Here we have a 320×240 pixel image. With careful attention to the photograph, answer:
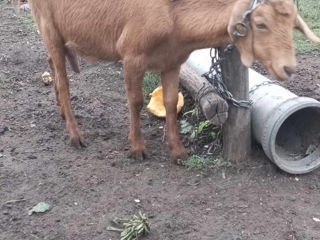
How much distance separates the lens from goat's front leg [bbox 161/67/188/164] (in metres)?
4.46

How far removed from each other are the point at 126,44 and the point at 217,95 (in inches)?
34.7

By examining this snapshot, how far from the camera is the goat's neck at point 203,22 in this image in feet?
12.2

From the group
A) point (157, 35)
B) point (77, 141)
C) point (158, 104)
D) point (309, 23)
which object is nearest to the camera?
point (157, 35)

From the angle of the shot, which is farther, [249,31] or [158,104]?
[158,104]

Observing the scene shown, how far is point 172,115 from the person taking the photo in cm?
458

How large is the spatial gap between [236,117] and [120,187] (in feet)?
3.80

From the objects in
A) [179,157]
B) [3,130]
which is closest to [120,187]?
[179,157]

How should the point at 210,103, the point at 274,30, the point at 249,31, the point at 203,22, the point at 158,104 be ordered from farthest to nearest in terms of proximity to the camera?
1. the point at 158,104
2. the point at 210,103
3. the point at 203,22
4. the point at 249,31
5. the point at 274,30

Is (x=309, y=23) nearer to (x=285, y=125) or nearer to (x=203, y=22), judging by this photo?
(x=285, y=125)

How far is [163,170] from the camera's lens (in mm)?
4484

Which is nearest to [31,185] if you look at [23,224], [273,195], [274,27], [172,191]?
[23,224]

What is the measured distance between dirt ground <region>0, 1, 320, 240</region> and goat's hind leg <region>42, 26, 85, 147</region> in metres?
0.14

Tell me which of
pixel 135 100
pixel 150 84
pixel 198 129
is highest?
pixel 135 100

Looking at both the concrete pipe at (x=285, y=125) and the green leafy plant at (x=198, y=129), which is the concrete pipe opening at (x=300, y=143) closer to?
the concrete pipe at (x=285, y=125)
